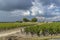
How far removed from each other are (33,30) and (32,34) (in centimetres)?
92

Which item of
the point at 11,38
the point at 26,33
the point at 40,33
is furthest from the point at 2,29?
the point at 11,38

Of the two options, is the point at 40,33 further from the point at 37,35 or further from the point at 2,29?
A: the point at 2,29

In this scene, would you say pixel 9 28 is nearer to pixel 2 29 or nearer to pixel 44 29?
pixel 2 29

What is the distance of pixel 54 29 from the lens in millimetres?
46156

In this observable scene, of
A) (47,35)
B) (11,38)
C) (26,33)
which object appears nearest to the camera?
(11,38)

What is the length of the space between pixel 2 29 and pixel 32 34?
1268 centimetres

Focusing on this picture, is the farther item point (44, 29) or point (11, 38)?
point (44, 29)

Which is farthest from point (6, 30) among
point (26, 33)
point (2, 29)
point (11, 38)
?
point (11, 38)

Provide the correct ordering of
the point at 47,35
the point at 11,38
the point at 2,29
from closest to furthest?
the point at 11,38 → the point at 47,35 → the point at 2,29

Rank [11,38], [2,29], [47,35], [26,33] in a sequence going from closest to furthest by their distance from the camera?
[11,38] → [47,35] → [26,33] → [2,29]

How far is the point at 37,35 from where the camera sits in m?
45.5

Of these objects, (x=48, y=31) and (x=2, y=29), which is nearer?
(x=48, y=31)

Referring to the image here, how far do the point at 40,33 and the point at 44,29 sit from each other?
1.28 meters

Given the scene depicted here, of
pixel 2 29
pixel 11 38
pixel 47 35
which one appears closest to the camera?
pixel 11 38
